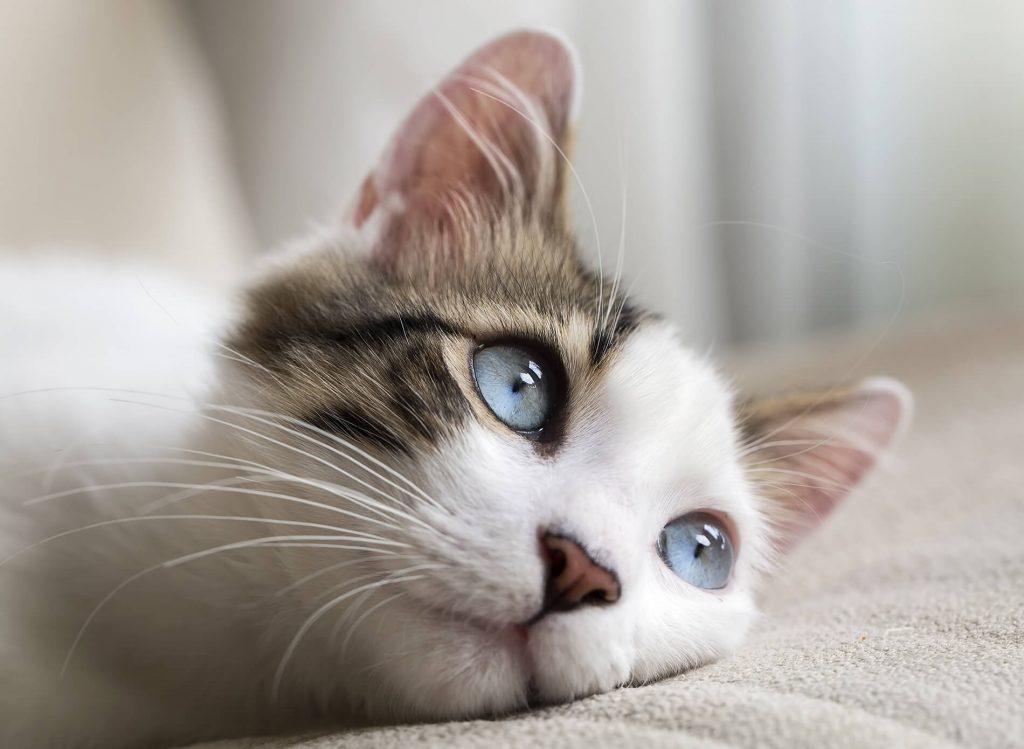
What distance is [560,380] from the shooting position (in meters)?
0.78

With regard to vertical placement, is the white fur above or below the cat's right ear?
below

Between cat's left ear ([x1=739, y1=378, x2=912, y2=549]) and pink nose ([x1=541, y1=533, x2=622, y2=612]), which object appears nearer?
pink nose ([x1=541, y1=533, x2=622, y2=612])

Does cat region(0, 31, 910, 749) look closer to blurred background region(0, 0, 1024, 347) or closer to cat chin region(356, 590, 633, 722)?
cat chin region(356, 590, 633, 722)

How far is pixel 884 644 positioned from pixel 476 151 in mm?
618

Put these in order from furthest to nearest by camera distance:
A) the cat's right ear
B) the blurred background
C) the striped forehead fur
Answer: the blurred background
the cat's right ear
the striped forehead fur

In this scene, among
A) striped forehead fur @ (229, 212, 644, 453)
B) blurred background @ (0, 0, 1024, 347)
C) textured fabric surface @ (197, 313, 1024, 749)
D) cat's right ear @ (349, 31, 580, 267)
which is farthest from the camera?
blurred background @ (0, 0, 1024, 347)

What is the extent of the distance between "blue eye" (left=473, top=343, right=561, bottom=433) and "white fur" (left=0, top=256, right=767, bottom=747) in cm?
3

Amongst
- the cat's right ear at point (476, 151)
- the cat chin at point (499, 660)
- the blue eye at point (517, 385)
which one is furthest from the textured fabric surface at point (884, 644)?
the cat's right ear at point (476, 151)

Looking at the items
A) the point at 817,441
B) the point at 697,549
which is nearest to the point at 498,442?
the point at 697,549

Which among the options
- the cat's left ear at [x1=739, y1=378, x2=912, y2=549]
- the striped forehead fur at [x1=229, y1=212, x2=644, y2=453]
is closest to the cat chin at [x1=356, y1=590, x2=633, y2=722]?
the striped forehead fur at [x1=229, y1=212, x2=644, y2=453]

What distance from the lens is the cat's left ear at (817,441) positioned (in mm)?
1012

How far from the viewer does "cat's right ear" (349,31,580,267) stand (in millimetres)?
922

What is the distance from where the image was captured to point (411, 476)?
0.69m

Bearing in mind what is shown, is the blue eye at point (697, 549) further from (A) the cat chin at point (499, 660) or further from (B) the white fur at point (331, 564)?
(A) the cat chin at point (499, 660)
